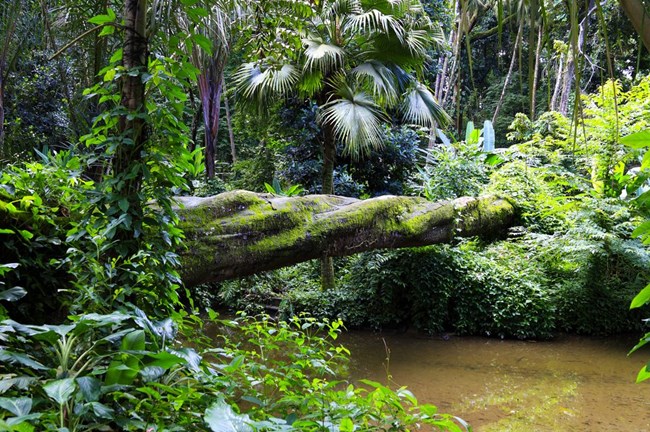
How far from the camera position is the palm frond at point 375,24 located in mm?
6434

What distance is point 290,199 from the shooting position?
4574 millimetres

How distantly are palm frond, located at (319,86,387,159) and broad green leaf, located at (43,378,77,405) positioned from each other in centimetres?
557

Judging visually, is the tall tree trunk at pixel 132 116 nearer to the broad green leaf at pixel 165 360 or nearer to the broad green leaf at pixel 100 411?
the broad green leaf at pixel 165 360

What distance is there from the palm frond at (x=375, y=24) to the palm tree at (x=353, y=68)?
1 centimetres

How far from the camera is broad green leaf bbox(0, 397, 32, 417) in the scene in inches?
38.7

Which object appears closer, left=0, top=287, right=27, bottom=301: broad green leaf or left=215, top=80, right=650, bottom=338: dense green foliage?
left=0, top=287, right=27, bottom=301: broad green leaf

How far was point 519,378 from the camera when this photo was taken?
15.4ft

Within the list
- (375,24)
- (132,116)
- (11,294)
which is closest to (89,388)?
(11,294)

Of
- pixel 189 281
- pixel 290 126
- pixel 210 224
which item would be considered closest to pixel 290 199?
pixel 210 224

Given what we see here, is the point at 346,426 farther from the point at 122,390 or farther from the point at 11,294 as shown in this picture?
the point at 11,294

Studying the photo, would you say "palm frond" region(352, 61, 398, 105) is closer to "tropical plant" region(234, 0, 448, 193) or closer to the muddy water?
"tropical plant" region(234, 0, 448, 193)

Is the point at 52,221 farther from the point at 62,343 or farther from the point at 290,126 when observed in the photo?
the point at 290,126

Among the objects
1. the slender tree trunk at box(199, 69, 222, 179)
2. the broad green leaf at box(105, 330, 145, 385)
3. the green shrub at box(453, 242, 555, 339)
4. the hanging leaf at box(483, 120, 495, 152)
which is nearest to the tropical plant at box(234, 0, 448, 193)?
the green shrub at box(453, 242, 555, 339)

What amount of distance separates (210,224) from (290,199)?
108 cm
